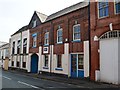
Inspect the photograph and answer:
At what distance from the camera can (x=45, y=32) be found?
74.7ft

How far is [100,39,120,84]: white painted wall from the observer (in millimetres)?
12914

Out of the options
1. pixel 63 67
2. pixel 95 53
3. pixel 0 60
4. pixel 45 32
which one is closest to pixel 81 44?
pixel 95 53

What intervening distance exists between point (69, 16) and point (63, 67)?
18.8 feet

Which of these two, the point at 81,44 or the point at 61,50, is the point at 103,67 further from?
the point at 61,50

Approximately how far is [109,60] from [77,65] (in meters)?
4.34

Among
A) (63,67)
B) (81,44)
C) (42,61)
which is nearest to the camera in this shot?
(81,44)

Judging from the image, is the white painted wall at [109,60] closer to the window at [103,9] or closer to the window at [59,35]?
the window at [103,9]

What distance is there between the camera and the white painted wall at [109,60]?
1291 centimetres

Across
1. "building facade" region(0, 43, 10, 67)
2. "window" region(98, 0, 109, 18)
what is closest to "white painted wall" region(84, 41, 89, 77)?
"window" region(98, 0, 109, 18)

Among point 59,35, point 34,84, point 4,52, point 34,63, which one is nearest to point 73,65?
point 59,35

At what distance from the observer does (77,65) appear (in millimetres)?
17031

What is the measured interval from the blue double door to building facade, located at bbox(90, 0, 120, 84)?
6.16 ft

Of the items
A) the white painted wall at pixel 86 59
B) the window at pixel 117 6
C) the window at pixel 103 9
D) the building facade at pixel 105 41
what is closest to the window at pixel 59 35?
the white painted wall at pixel 86 59

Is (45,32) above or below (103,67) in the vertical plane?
above
